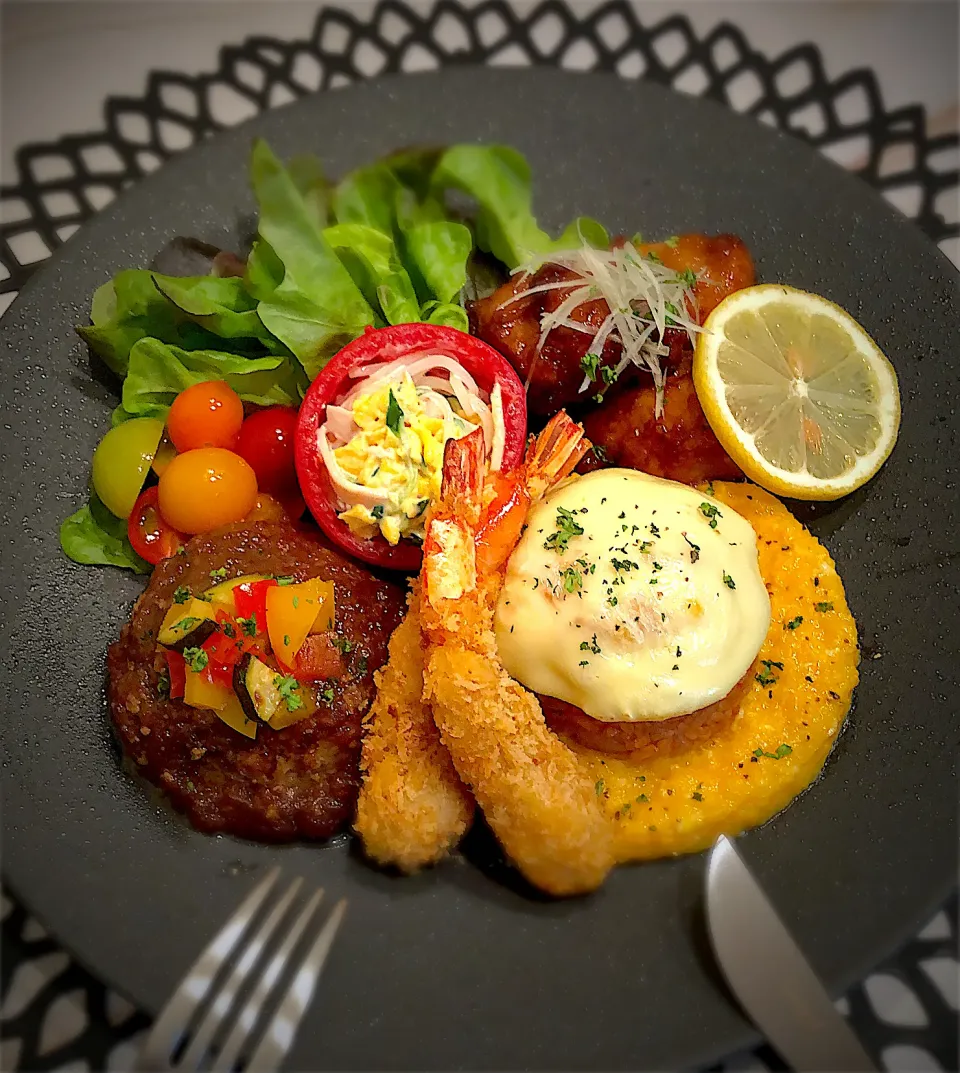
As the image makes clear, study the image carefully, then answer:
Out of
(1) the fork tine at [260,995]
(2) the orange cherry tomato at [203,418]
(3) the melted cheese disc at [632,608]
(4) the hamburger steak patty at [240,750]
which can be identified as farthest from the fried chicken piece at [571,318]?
(1) the fork tine at [260,995]

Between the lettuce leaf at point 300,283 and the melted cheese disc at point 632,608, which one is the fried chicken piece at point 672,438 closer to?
the melted cheese disc at point 632,608

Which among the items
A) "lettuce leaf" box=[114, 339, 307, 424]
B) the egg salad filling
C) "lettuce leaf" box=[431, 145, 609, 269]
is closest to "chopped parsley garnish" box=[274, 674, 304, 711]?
the egg salad filling

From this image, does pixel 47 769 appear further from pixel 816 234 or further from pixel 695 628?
pixel 816 234

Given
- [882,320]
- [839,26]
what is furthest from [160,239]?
[839,26]

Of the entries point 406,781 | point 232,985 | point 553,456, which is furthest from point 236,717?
point 553,456

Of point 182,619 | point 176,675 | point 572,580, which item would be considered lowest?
point 572,580

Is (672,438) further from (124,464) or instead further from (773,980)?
(124,464)
